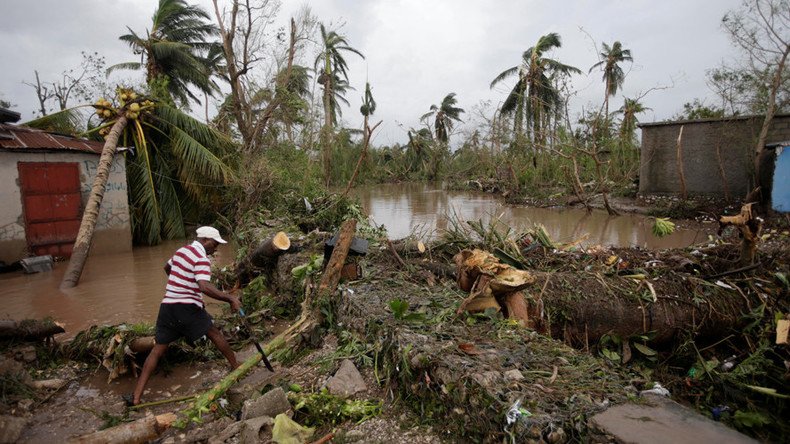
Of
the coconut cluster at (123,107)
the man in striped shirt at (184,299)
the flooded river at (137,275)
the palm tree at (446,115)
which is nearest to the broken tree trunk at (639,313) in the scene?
the flooded river at (137,275)

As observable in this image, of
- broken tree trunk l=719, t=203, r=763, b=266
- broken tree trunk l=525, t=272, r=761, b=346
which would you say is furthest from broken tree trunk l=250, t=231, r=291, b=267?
broken tree trunk l=719, t=203, r=763, b=266

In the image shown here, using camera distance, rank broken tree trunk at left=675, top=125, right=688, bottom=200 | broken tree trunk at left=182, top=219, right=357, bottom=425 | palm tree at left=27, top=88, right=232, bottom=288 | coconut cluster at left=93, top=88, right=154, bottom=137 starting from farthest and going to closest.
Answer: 1. broken tree trunk at left=675, top=125, right=688, bottom=200
2. palm tree at left=27, top=88, right=232, bottom=288
3. coconut cluster at left=93, top=88, right=154, bottom=137
4. broken tree trunk at left=182, top=219, right=357, bottom=425

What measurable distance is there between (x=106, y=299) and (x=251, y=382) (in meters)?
4.77

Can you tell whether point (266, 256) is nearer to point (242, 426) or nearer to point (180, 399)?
point (180, 399)

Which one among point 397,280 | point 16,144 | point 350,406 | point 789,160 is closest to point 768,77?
point 789,160

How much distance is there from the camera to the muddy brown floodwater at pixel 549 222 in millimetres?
10438

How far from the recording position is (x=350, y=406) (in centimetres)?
315

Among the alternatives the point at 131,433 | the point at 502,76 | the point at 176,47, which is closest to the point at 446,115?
the point at 502,76

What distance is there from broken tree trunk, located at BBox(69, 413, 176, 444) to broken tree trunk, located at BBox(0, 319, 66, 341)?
2.29 m

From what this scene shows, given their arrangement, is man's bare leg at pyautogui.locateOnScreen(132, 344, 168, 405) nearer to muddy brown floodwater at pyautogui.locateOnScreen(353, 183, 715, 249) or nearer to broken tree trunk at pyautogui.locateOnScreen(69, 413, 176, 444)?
broken tree trunk at pyautogui.locateOnScreen(69, 413, 176, 444)

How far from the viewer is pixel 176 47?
18031 mm

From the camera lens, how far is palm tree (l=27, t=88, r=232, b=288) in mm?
12094

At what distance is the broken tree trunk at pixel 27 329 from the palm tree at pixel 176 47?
1437 centimetres

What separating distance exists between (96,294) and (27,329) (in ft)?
11.0
